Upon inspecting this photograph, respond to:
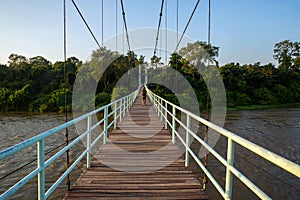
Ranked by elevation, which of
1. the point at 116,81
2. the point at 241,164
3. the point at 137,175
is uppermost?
the point at 116,81

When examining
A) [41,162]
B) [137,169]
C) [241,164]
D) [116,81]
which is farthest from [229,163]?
[116,81]

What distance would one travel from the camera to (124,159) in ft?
12.4

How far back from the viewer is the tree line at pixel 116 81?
32250 mm

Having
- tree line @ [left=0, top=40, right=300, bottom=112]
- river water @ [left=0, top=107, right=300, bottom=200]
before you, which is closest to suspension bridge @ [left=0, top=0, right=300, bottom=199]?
river water @ [left=0, top=107, right=300, bottom=200]

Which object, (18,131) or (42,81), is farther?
(42,81)

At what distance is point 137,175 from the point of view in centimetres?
308

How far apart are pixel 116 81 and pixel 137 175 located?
34016mm

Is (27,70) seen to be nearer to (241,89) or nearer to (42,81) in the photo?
(42,81)

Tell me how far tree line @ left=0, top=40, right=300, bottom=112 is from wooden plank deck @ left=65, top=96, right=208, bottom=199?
2591 cm

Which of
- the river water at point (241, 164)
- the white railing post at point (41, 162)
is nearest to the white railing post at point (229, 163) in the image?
the white railing post at point (41, 162)

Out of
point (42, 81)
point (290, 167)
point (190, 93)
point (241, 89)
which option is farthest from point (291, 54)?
point (290, 167)

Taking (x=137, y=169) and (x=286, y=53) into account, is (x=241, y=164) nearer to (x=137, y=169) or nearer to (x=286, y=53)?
(x=137, y=169)

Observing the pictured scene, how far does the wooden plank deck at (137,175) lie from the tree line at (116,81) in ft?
85.0

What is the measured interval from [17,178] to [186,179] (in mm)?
8478
